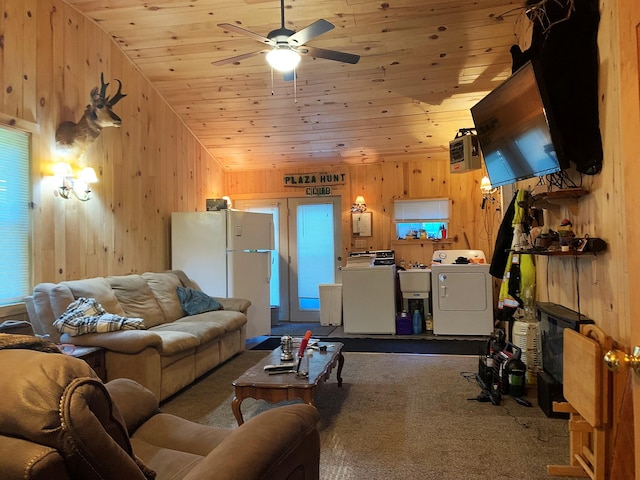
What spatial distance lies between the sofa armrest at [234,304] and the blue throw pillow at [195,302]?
0.07 m

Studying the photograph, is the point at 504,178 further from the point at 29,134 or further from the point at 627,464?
the point at 29,134

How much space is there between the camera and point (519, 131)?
2.96m

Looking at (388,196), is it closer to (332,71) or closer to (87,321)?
(332,71)

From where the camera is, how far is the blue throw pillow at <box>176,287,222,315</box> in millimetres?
4539

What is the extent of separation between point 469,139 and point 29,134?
4.14 meters

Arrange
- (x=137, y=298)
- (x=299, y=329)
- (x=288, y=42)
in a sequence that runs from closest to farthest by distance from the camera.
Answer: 1. (x=288, y=42)
2. (x=137, y=298)
3. (x=299, y=329)

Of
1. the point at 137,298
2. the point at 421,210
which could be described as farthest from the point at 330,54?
the point at 421,210

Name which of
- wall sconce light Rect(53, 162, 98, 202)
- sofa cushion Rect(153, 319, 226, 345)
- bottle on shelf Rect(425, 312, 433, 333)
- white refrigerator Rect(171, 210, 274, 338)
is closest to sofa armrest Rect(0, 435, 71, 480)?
sofa cushion Rect(153, 319, 226, 345)

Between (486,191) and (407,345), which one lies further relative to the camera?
(486,191)

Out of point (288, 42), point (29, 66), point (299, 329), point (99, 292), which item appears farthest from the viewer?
point (299, 329)

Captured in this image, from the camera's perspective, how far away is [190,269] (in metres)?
5.11

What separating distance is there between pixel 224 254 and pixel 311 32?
2.81m

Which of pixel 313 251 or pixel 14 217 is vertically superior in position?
pixel 14 217

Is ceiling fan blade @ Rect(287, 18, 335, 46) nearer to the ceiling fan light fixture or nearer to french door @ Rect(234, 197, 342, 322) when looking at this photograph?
the ceiling fan light fixture
